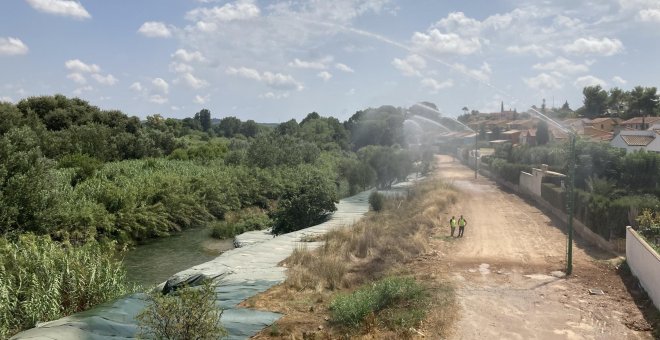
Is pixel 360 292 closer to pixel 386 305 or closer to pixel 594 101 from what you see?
pixel 386 305

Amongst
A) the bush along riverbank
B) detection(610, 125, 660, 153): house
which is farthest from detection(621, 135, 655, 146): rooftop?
the bush along riverbank

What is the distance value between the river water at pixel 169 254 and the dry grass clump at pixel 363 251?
6406 millimetres

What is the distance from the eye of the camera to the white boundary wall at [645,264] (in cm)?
1251

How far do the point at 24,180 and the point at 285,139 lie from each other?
36.2 meters

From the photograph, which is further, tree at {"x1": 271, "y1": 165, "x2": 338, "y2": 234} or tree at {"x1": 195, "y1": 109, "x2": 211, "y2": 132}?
tree at {"x1": 195, "y1": 109, "x2": 211, "y2": 132}

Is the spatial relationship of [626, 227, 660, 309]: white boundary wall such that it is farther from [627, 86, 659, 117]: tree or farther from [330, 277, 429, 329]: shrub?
[627, 86, 659, 117]: tree

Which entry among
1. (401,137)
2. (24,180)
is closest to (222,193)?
(24,180)

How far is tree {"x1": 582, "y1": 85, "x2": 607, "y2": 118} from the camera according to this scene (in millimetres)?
108250

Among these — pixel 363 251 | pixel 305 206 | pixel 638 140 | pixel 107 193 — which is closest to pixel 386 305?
pixel 363 251

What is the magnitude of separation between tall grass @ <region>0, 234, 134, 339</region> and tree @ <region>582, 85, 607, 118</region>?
115 m

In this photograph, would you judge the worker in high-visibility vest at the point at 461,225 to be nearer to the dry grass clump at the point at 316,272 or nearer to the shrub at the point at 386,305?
the dry grass clump at the point at 316,272

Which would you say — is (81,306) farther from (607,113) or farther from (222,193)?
(607,113)

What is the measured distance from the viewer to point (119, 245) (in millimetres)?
26547

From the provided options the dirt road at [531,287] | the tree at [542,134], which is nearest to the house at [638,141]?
the tree at [542,134]
